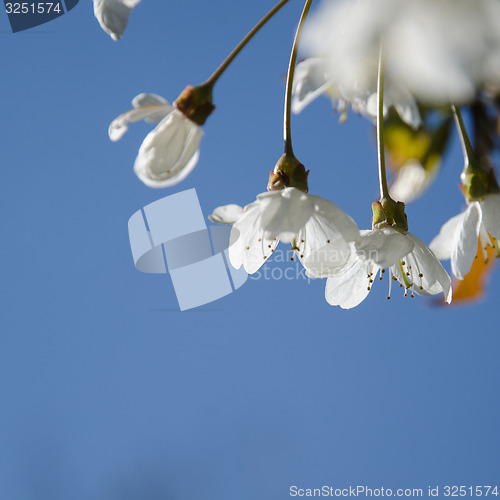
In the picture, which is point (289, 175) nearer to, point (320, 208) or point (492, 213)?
point (320, 208)

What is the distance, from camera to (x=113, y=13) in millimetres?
721

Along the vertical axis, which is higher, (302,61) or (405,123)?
(302,61)

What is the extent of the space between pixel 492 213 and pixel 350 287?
25 centimetres

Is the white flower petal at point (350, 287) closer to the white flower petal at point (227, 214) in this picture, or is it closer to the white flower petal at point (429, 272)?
the white flower petal at point (429, 272)

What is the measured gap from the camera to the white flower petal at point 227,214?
2.82ft

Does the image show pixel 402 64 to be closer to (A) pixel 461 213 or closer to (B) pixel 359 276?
(B) pixel 359 276

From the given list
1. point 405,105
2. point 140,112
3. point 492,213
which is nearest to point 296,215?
point 140,112

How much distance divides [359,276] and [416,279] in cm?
8

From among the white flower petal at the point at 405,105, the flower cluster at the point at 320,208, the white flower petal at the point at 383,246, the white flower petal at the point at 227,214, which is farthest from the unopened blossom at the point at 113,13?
the white flower petal at the point at 405,105

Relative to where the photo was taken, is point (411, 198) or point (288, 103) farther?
point (411, 198)

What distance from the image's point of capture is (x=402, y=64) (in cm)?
24

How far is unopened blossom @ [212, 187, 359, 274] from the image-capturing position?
80 centimetres

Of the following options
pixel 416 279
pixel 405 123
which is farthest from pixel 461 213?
pixel 405 123

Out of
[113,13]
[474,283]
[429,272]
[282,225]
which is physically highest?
[113,13]
